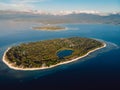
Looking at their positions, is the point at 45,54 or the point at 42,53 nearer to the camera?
the point at 45,54

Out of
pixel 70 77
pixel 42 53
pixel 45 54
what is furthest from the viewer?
pixel 42 53

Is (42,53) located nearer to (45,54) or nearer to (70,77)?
(45,54)

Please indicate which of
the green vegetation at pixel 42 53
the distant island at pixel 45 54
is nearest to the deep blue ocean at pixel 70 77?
the distant island at pixel 45 54

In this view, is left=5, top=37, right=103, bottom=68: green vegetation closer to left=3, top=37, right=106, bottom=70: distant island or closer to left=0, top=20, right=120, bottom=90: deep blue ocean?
left=3, top=37, right=106, bottom=70: distant island

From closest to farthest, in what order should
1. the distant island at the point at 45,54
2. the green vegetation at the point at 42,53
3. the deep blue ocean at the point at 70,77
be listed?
the deep blue ocean at the point at 70,77
the distant island at the point at 45,54
the green vegetation at the point at 42,53

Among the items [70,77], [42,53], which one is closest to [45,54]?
[42,53]

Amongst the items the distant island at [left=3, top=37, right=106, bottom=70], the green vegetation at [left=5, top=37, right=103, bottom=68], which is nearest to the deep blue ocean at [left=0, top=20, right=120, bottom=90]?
the distant island at [left=3, top=37, right=106, bottom=70]

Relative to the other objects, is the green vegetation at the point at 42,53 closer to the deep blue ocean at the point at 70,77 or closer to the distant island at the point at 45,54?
the distant island at the point at 45,54
